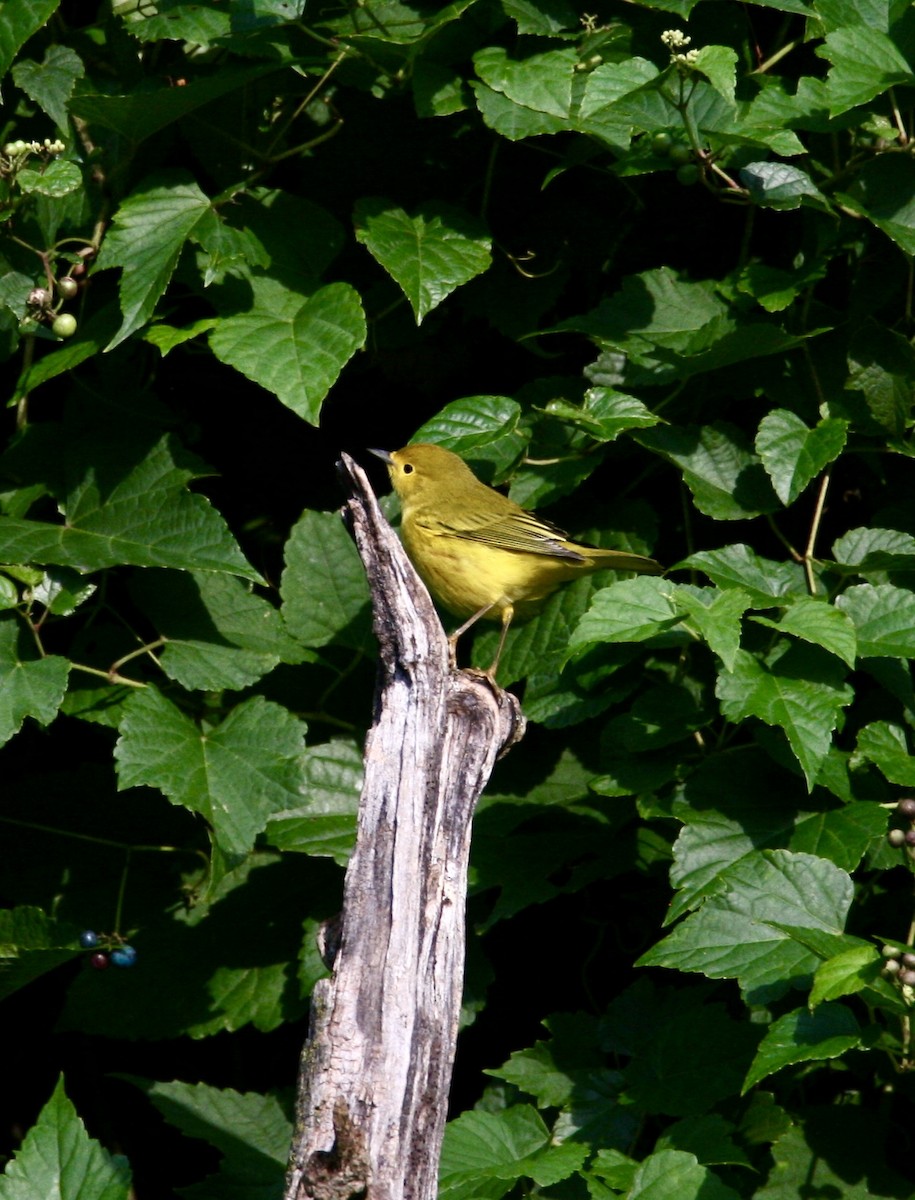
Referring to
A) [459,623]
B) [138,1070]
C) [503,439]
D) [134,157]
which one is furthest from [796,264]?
[138,1070]

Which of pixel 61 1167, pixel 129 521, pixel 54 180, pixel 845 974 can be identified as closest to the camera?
pixel 845 974

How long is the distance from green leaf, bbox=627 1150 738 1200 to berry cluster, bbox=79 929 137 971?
1381mm

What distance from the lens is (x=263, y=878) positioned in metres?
3.81

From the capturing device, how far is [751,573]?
11.1ft

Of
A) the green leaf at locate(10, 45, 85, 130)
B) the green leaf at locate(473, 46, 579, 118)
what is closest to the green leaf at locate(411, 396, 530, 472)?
the green leaf at locate(473, 46, 579, 118)

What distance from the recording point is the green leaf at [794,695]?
3033 millimetres

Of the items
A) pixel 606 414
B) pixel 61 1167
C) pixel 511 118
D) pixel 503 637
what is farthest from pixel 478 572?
pixel 61 1167

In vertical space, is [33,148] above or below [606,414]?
above

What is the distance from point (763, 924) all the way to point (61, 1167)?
5.07 ft

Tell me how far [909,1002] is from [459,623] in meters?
1.71

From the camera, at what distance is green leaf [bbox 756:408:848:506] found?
338 cm

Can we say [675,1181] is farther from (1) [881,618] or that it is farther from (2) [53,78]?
(2) [53,78]

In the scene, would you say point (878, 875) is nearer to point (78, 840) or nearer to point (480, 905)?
point (480, 905)

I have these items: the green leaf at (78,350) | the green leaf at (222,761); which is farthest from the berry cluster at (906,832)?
the green leaf at (78,350)
